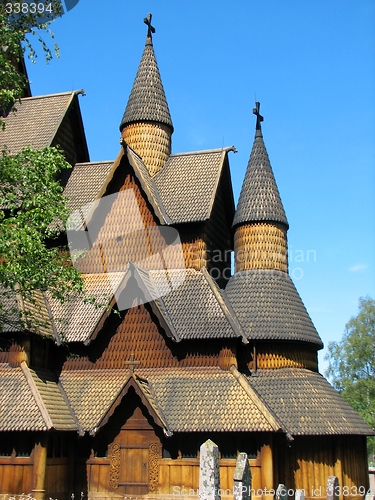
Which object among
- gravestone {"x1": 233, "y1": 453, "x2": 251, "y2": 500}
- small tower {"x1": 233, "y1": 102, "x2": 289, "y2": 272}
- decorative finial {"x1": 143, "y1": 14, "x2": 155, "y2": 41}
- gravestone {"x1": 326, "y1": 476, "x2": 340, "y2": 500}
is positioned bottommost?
gravestone {"x1": 326, "y1": 476, "x2": 340, "y2": 500}

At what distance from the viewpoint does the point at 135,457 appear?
1673cm

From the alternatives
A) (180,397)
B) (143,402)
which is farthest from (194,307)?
(143,402)

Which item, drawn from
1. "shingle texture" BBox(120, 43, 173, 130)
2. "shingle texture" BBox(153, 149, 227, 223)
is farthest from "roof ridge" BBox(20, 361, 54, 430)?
"shingle texture" BBox(120, 43, 173, 130)

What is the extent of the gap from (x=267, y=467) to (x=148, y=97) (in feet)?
47.4

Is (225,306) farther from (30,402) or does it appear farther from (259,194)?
(30,402)

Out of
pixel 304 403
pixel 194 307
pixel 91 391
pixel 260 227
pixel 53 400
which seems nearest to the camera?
pixel 53 400

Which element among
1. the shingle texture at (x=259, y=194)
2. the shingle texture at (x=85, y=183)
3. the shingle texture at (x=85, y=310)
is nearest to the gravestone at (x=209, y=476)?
the shingle texture at (x=85, y=310)

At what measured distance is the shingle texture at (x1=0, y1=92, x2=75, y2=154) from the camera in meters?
22.7

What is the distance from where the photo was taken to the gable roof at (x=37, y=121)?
22.7 metres

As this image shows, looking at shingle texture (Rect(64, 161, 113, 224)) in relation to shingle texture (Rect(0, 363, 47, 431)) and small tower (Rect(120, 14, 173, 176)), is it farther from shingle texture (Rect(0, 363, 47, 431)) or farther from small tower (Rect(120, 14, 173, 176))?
shingle texture (Rect(0, 363, 47, 431))

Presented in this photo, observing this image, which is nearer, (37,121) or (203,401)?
(203,401)

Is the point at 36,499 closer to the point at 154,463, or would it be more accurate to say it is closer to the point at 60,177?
the point at 154,463

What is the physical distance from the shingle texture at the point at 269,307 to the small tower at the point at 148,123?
228 inches

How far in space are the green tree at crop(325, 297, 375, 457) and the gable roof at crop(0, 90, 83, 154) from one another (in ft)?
74.5
